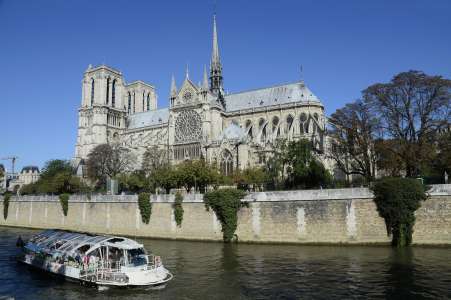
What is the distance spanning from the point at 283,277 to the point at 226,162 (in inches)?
1691

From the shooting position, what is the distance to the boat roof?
23.2 m

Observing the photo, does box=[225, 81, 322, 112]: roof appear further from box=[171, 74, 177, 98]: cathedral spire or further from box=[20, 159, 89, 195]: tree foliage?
box=[20, 159, 89, 195]: tree foliage

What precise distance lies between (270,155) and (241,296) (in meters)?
44.8

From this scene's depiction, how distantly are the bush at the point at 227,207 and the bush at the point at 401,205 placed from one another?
12571mm

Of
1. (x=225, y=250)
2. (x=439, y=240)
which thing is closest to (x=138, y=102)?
(x=225, y=250)

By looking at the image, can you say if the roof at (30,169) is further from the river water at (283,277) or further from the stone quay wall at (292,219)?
the river water at (283,277)

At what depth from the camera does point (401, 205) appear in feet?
102

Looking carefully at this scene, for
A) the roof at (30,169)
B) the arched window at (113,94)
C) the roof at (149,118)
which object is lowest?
the roof at (30,169)

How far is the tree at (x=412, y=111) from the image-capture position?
3581 cm

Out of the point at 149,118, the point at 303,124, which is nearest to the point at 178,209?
Answer: the point at 303,124

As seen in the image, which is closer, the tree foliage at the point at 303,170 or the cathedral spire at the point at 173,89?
the tree foliage at the point at 303,170

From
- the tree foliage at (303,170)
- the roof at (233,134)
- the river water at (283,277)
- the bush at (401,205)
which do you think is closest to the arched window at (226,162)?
the roof at (233,134)

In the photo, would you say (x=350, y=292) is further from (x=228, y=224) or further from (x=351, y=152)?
(x=351, y=152)

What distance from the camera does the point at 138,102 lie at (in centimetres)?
11312
